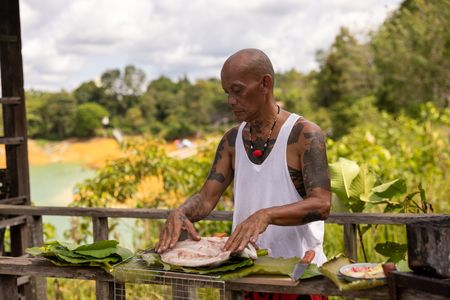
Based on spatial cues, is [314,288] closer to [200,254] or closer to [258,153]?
[200,254]

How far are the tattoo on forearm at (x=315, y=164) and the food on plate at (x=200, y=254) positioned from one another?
0.29 meters

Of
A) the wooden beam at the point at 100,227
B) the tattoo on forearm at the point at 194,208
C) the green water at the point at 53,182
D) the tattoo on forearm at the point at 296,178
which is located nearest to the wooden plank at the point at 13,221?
the wooden beam at the point at 100,227

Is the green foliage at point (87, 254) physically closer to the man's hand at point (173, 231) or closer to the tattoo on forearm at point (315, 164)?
the man's hand at point (173, 231)

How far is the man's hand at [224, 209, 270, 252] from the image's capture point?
1876 millimetres

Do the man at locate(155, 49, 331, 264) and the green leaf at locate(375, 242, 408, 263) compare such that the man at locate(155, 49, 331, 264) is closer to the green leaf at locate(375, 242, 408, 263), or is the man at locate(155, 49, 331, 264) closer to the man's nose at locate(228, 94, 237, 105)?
the man's nose at locate(228, 94, 237, 105)

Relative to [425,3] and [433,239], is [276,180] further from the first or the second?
[425,3]

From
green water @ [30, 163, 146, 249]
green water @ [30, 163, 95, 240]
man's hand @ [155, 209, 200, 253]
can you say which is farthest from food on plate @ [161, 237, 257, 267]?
green water @ [30, 163, 95, 240]

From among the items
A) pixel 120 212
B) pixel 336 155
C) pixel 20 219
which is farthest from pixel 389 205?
pixel 336 155

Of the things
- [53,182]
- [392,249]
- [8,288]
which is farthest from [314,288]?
[53,182]

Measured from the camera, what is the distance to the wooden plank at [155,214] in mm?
2887

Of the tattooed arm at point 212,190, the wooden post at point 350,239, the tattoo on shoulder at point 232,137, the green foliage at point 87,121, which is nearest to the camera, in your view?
the tattooed arm at point 212,190

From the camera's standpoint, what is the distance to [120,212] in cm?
344

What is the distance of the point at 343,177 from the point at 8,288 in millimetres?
1919

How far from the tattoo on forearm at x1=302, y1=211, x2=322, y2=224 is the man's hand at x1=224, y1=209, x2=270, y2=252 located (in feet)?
0.48
